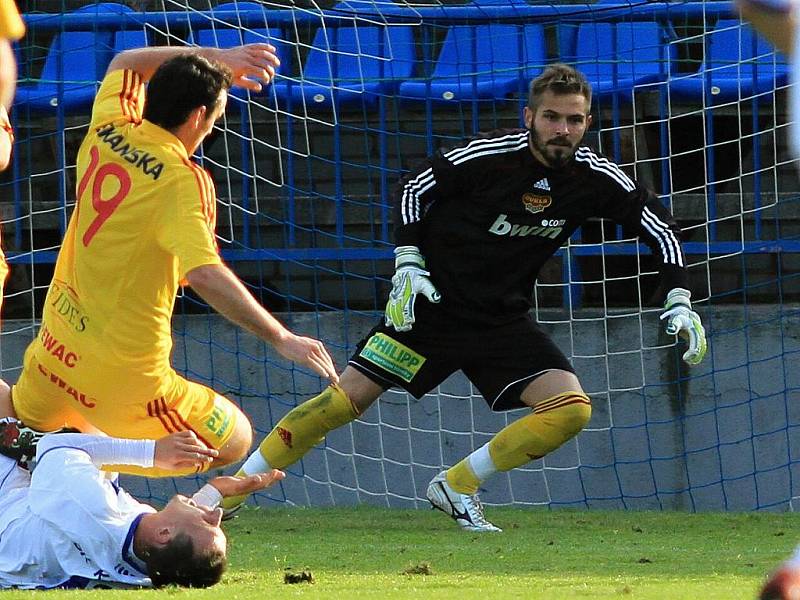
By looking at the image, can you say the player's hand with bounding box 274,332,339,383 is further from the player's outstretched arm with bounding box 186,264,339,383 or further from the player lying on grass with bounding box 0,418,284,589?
the player lying on grass with bounding box 0,418,284,589

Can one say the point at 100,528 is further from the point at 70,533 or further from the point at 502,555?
the point at 502,555

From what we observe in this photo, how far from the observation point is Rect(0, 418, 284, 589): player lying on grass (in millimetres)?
4410

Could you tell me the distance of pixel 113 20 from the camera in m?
8.30

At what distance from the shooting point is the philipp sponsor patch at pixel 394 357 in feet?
21.9

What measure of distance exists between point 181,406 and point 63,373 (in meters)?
0.40

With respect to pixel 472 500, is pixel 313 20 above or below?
above

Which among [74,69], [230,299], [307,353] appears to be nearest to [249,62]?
[230,299]

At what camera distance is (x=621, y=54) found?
28.0ft

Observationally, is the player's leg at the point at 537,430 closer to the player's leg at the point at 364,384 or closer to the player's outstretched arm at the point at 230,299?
the player's leg at the point at 364,384

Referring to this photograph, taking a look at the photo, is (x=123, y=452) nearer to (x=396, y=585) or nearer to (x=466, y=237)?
(x=396, y=585)

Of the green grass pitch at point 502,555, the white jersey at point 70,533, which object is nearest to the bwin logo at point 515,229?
the green grass pitch at point 502,555

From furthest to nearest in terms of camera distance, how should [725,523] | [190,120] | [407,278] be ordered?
[725,523], [407,278], [190,120]

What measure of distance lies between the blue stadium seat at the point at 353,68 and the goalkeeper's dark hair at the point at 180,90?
3462 millimetres

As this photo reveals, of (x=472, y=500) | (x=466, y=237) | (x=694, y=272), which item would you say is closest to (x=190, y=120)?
(x=466, y=237)
